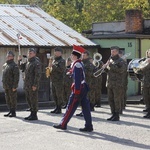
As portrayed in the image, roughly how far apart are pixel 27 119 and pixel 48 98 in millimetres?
8284

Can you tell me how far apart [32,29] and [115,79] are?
10.5 m

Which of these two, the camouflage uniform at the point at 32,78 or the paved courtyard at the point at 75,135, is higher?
the camouflage uniform at the point at 32,78

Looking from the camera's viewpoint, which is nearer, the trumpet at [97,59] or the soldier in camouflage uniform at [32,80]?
the soldier in camouflage uniform at [32,80]

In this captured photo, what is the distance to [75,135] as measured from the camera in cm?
1077

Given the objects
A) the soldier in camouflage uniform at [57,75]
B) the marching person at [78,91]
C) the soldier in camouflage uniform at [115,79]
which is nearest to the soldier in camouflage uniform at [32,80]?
the soldier in camouflage uniform at [57,75]

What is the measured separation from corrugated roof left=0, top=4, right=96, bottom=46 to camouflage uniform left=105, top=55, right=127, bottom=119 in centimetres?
788

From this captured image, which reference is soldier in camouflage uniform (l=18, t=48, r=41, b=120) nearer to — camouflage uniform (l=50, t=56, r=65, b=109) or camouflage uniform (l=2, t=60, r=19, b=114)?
camouflage uniform (l=2, t=60, r=19, b=114)

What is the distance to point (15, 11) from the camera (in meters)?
24.7

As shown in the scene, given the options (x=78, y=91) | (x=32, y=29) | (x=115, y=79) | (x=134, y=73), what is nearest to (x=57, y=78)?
(x=115, y=79)

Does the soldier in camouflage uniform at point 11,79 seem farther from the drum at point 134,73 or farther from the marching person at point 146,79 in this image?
the drum at point 134,73

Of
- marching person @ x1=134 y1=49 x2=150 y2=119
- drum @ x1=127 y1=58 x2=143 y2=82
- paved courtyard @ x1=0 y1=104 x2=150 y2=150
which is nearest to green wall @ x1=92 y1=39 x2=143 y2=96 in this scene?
drum @ x1=127 y1=58 x2=143 y2=82

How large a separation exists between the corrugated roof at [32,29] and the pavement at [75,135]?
772cm

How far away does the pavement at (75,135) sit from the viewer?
31.5 ft

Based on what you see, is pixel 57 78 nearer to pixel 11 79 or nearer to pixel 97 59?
pixel 11 79
